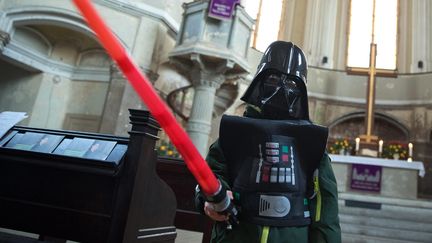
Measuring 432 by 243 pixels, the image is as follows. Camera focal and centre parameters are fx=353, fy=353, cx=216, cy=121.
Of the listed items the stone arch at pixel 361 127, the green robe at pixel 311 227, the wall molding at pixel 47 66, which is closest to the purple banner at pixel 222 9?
the wall molding at pixel 47 66

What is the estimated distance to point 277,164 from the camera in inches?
53.6

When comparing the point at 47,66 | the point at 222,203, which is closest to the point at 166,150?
the point at 47,66

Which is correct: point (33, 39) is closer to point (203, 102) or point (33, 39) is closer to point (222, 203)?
point (203, 102)

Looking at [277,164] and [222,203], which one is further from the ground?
[277,164]

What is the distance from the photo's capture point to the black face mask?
1.46m

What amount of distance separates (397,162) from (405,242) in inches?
87.1

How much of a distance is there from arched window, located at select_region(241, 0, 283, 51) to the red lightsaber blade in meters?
12.0

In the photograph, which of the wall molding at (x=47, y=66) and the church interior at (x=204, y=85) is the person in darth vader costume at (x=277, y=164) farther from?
the wall molding at (x=47, y=66)

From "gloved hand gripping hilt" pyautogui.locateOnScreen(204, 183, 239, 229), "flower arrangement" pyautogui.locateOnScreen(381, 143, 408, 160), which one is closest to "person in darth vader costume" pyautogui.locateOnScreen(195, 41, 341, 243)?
"gloved hand gripping hilt" pyautogui.locateOnScreen(204, 183, 239, 229)

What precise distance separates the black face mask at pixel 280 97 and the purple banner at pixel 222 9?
6.01 m

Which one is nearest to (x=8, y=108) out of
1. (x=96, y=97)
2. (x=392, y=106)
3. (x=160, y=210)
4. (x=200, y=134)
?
(x=96, y=97)

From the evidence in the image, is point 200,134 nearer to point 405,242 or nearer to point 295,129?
point 405,242

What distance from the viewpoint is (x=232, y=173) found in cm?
144

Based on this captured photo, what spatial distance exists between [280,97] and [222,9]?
618cm
